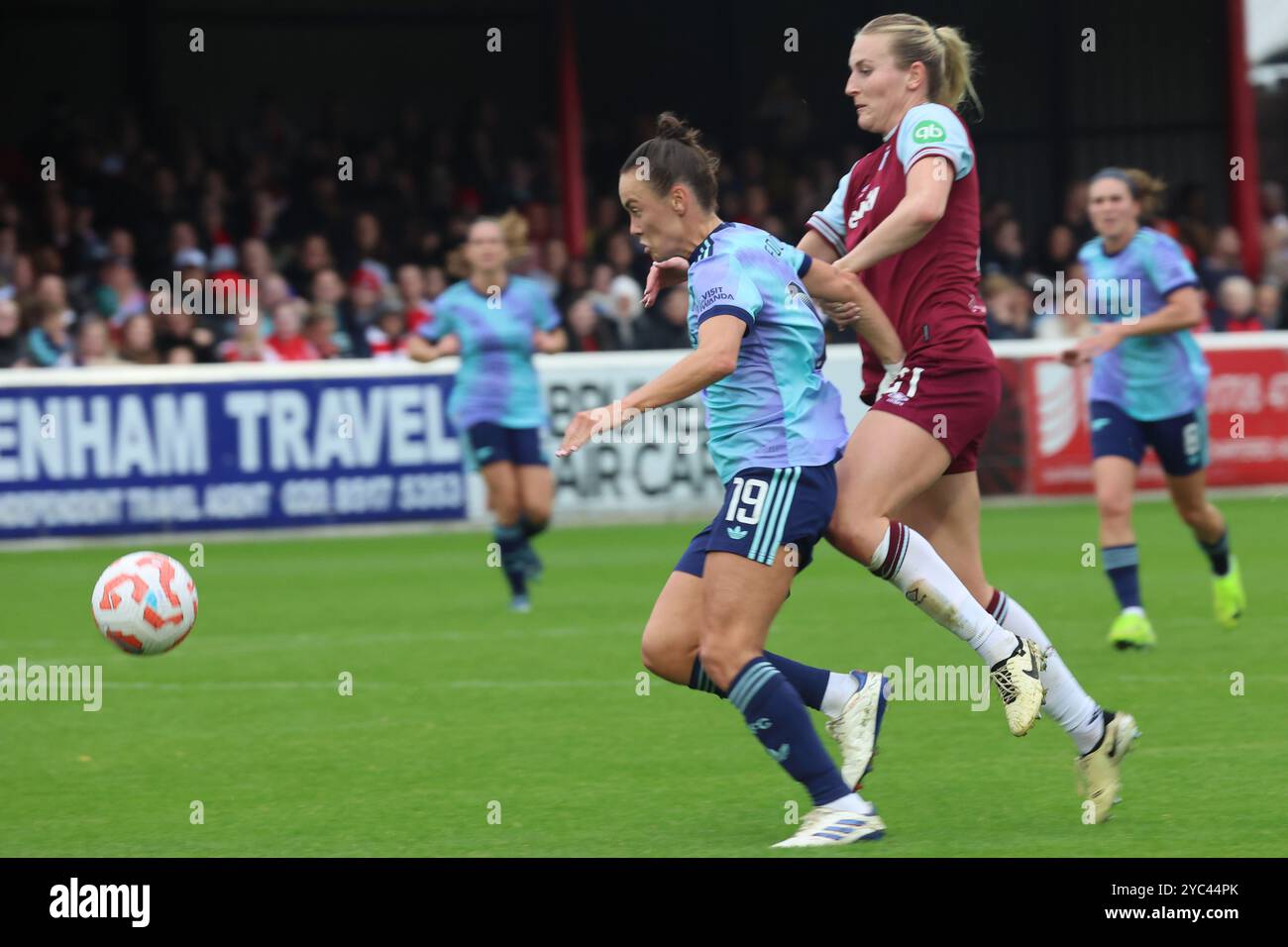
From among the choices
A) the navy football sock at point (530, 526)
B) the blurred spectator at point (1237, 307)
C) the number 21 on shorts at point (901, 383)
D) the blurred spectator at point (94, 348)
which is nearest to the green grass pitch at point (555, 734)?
the navy football sock at point (530, 526)

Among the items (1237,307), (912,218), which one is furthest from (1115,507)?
(1237,307)

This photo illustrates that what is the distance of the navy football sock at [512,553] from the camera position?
37.8ft

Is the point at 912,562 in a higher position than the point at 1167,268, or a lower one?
lower

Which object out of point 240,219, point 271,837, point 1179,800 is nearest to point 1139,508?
point 240,219

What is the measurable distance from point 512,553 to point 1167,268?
3.87m

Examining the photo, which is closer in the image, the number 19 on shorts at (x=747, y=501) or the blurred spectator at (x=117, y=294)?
the number 19 on shorts at (x=747, y=501)

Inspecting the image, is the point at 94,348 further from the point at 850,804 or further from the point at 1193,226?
the point at 850,804

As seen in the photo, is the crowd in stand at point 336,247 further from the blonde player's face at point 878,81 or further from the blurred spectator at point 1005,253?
the blonde player's face at point 878,81

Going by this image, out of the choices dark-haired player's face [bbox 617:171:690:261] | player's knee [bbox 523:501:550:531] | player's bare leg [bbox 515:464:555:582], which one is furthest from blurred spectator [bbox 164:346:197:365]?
dark-haired player's face [bbox 617:171:690:261]

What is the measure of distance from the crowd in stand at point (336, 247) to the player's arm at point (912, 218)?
391 inches

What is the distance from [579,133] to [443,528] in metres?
7.50

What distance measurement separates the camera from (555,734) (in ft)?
25.2

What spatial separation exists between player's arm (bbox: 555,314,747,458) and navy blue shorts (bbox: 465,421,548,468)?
628cm

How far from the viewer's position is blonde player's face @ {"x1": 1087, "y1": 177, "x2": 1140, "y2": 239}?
965cm
